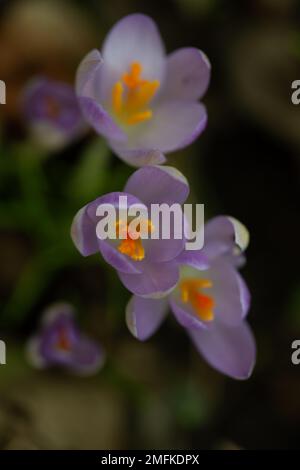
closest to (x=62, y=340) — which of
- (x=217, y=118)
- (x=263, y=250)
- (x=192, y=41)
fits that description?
(x=263, y=250)

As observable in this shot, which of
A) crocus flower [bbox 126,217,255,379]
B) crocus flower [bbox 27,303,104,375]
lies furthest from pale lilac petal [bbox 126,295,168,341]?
crocus flower [bbox 27,303,104,375]

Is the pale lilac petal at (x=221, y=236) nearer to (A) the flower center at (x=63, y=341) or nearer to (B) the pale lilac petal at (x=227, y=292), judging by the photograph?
(B) the pale lilac petal at (x=227, y=292)

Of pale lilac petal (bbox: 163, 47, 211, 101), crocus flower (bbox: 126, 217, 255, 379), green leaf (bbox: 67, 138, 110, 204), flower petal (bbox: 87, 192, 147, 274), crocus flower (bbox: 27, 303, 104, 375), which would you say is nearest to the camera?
flower petal (bbox: 87, 192, 147, 274)

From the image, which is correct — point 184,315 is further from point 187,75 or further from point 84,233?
point 187,75

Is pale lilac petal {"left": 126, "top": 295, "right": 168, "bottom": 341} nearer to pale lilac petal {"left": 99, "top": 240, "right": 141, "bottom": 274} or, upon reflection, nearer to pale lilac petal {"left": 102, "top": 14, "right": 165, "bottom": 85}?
pale lilac petal {"left": 99, "top": 240, "right": 141, "bottom": 274}

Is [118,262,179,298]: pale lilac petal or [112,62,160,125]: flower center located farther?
[112,62,160,125]: flower center

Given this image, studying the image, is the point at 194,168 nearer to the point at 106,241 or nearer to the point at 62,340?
the point at 62,340
